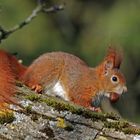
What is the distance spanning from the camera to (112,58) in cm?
460

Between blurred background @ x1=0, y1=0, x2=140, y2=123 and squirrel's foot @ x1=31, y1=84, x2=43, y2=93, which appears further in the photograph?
blurred background @ x1=0, y1=0, x2=140, y2=123

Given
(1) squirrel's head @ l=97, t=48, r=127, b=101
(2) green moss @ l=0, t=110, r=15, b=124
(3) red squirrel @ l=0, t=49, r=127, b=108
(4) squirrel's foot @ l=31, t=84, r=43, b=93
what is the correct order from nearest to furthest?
(2) green moss @ l=0, t=110, r=15, b=124 < (4) squirrel's foot @ l=31, t=84, r=43, b=93 < (3) red squirrel @ l=0, t=49, r=127, b=108 < (1) squirrel's head @ l=97, t=48, r=127, b=101

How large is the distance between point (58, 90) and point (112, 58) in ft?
1.55

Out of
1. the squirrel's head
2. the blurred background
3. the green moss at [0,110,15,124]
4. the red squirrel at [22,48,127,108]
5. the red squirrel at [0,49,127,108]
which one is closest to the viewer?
the green moss at [0,110,15,124]

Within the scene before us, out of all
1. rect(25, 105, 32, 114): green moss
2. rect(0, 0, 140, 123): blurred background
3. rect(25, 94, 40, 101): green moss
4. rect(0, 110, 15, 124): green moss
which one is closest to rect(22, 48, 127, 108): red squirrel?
rect(25, 94, 40, 101): green moss

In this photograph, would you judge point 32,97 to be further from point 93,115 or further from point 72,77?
point 72,77

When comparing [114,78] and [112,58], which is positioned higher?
[112,58]

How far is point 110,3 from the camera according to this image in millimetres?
13477

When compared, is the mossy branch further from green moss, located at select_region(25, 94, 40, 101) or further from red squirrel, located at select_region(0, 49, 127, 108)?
red squirrel, located at select_region(0, 49, 127, 108)

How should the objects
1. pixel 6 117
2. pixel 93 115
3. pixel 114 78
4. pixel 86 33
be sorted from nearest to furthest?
pixel 6 117
pixel 93 115
pixel 114 78
pixel 86 33

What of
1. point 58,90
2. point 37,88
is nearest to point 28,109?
point 37,88

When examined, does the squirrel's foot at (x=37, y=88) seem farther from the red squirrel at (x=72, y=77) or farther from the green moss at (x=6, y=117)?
the green moss at (x=6, y=117)

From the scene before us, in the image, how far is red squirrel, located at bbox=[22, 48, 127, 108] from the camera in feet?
14.6

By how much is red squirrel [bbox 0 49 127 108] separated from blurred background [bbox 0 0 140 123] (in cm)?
395
